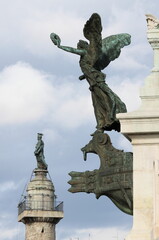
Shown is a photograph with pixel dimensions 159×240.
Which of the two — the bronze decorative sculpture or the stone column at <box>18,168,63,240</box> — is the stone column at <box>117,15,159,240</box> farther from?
the stone column at <box>18,168,63,240</box>

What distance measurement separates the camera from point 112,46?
82.1 feet

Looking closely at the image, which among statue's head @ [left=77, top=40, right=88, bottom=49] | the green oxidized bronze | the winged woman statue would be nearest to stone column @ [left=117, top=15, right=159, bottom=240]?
the green oxidized bronze

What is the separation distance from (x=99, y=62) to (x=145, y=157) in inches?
184

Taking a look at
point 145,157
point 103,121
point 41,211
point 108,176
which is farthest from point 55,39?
point 41,211

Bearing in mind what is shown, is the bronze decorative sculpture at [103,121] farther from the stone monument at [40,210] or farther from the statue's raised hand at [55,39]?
the stone monument at [40,210]

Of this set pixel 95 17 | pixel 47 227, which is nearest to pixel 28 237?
pixel 47 227

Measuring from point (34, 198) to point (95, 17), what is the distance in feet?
242

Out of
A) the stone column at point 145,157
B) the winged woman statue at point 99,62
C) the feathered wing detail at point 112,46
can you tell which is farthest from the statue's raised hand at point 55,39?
the stone column at point 145,157

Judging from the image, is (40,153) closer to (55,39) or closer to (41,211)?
(41,211)

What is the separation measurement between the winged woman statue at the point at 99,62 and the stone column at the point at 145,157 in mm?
2810

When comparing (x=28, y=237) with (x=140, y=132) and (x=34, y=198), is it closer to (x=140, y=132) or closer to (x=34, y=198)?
(x=34, y=198)

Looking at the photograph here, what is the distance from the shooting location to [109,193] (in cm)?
2227

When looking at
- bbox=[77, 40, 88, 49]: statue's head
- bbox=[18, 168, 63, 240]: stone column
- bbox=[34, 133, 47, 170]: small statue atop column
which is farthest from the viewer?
bbox=[34, 133, 47, 170]: small statue atop column

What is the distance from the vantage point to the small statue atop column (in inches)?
3935
